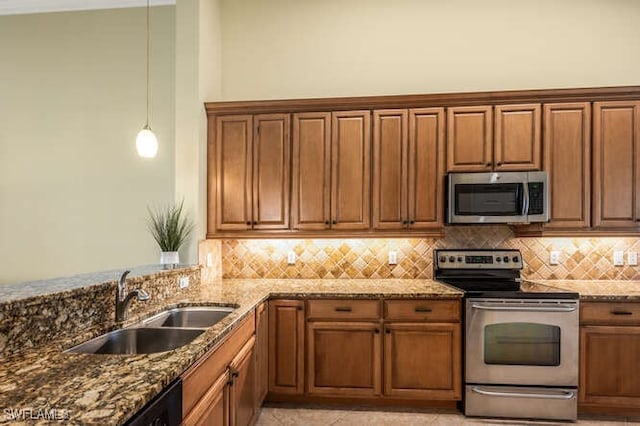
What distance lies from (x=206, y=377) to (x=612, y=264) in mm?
3518

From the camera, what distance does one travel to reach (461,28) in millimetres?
3459

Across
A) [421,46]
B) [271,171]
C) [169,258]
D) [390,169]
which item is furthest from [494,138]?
[169,258]

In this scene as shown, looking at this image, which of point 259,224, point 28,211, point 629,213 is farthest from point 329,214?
point 28,211

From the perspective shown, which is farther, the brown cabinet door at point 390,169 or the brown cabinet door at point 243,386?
the brown cabinet door at point 390,169

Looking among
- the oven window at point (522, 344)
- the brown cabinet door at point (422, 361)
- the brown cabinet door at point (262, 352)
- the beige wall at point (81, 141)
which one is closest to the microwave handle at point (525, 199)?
the oven window at point (522, 344)

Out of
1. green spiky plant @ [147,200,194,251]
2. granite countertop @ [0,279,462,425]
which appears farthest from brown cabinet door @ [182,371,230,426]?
green spiky plant @ [147,200,194,251]

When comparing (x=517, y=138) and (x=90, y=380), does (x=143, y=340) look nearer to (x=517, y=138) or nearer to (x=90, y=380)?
(x=90, y=380)

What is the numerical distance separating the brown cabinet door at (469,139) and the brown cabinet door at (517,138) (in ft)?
0.23

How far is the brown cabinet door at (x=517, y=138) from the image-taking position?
117 inches

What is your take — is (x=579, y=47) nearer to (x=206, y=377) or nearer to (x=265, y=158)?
(x=265, y=158)

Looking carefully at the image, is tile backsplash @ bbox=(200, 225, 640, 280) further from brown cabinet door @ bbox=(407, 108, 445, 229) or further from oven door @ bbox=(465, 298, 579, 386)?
oven door @ bbox=(465, 298, 579, 386)

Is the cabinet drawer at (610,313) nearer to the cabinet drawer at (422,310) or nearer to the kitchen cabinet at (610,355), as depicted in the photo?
the kitchen cabinet at (610,355)

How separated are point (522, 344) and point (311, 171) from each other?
2116mm

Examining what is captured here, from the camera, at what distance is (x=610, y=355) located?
2.59 metres
